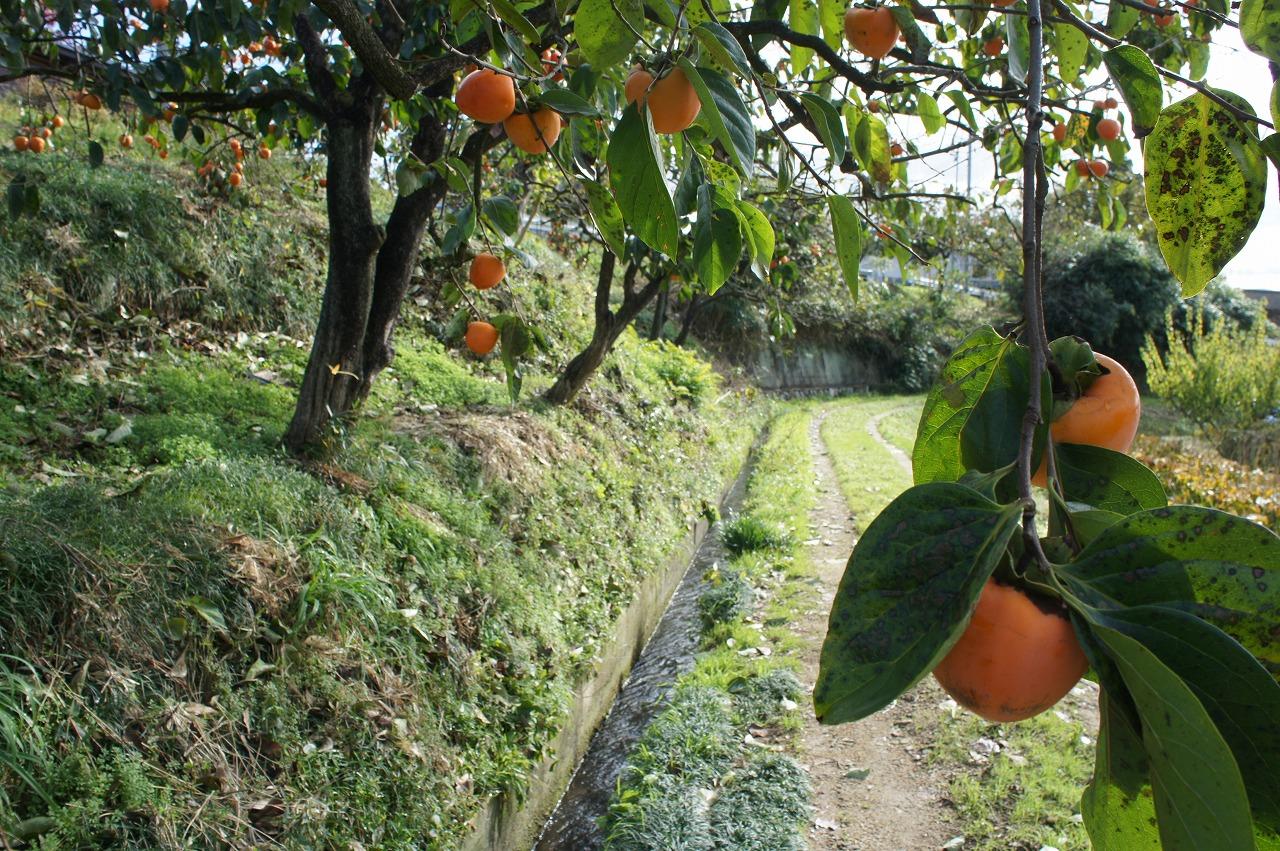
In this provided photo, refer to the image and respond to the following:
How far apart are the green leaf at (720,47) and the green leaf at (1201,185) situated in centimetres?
32

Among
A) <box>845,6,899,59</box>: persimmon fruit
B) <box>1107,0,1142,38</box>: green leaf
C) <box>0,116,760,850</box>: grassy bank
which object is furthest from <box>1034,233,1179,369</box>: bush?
<box>845,6,899,59</box>: persimmon fruit

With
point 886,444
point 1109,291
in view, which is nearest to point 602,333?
point 886,444

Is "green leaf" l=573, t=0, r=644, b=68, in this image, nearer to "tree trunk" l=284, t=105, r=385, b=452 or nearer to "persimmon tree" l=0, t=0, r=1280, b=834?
"persimmon tree" l=0, t=0, r=1280, b=834

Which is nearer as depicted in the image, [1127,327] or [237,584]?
[237,584]

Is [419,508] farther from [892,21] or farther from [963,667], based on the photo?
[963,667]

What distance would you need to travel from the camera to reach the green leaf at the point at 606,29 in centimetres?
72

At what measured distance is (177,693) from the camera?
2.23 metres

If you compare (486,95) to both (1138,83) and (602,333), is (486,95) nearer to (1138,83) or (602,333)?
(1138,83)

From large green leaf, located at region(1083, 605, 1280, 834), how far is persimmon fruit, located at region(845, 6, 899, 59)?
106 centimetres

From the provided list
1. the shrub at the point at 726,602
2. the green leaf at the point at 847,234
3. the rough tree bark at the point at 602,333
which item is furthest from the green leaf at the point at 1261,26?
the rough tree bark at the point at 602,333

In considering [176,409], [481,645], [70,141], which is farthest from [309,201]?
[481,645]

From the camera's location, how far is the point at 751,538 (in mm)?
6309

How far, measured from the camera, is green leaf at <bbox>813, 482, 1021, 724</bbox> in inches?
15.6

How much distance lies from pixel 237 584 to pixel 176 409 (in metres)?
1.78
